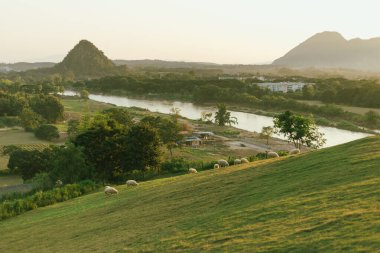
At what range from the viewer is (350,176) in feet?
37.6

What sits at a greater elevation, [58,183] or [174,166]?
[174,166]

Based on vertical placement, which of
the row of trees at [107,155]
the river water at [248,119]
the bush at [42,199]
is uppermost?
the row of trees at [107,155]

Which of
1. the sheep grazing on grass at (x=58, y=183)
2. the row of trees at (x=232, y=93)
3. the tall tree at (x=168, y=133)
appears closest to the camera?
the sheep grazing on grass at (x=58, y=183)

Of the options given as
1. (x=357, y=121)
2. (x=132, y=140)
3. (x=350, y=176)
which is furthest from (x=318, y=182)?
(x=357, y=121)

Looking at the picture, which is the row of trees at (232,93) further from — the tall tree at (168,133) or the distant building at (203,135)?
the tall tree at (168,133)

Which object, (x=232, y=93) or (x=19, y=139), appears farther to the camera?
(x=232, y=93)

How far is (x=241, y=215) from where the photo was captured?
1054cm

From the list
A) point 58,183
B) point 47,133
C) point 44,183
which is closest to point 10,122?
point 47,133

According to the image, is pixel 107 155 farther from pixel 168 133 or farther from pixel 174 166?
pixel 168 133

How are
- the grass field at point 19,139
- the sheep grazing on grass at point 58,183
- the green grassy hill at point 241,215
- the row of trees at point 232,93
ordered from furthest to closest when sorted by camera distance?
the row of trees at point 232,93 < the grass field at point 19,139 < the sheep grazing on grass at point 58,183 < the green grassy hill at point 241,215

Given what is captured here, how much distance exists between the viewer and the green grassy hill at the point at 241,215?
27.5 feet

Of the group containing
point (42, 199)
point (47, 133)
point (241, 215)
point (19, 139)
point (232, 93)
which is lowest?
point (19, 139)

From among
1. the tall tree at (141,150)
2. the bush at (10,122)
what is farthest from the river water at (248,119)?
the bush at (10,122)

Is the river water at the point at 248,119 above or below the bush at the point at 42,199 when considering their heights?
below
